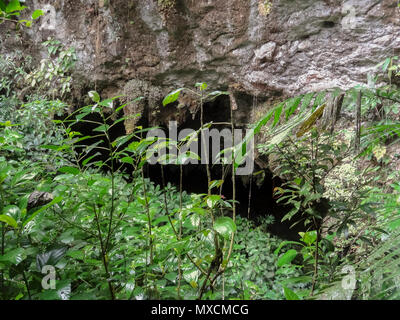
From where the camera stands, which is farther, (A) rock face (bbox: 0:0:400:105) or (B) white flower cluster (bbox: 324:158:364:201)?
(A) rock face (bbox: 0:0:400:105)

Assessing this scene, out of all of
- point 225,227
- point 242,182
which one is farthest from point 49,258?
point 242,182

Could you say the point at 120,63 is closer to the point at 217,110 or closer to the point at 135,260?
the point at 217,110

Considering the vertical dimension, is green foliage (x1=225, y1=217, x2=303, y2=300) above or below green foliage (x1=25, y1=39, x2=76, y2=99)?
below

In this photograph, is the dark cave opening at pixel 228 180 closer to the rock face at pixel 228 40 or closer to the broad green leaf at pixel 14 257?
the rock face at pixel 228 40

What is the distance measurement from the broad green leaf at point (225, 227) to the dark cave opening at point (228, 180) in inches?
96.7

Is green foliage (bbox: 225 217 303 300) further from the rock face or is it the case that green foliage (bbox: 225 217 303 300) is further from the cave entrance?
the rock face

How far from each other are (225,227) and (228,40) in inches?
101

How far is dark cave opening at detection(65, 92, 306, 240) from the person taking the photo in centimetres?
359

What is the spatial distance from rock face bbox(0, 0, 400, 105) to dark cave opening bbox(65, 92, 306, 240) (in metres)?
0.48

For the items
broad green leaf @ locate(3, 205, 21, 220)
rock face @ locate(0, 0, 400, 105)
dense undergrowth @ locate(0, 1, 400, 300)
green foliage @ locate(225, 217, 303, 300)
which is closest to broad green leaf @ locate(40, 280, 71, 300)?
dense undergrowth @ locate(0, 1, 400, 300)

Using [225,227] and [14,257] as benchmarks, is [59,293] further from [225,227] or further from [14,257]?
[225,227]

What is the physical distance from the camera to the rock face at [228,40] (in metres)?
2.30
